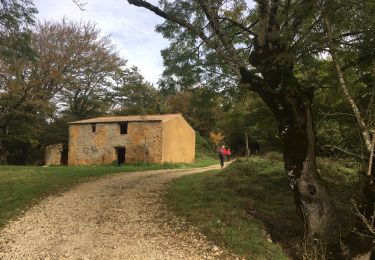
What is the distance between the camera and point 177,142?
29141 mm

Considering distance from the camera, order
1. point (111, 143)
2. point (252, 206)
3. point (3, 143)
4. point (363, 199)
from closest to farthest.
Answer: point (363, 199) → point (252, 206) → point (111, 143) → point (3, 143)

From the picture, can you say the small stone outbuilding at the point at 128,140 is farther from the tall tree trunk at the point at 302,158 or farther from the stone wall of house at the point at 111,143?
the tall tree trunk at the point at 302,158

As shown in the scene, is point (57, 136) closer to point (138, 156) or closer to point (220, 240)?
point (138, 156)

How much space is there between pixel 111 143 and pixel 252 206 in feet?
62.8

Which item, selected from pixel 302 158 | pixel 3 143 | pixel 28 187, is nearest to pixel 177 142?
pixel 3 143

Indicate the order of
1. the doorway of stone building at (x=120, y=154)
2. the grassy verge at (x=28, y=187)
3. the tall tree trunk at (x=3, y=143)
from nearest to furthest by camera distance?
the grassy verge at (x=28, y=187) < the doorway of stone building at (x=120, y=154) < the tall tree trunk at (x=3, y=143)

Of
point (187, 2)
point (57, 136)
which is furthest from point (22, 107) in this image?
point (187, 2)

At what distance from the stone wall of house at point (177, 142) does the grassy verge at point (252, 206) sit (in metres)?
11.5

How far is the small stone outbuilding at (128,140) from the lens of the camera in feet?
86.0

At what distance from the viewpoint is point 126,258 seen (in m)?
7.27

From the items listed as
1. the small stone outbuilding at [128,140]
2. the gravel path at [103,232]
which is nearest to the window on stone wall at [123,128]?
the small stone outbuilding at [128,140]

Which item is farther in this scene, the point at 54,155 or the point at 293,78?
the point at 54,155

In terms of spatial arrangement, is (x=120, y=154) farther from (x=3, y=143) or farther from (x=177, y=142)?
(x=3, y=143)

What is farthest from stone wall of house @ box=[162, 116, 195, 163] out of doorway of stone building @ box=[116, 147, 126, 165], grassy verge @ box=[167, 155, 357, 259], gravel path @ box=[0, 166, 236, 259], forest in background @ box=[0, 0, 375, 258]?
gravel path @ box=[0, 166, 236, 259]
